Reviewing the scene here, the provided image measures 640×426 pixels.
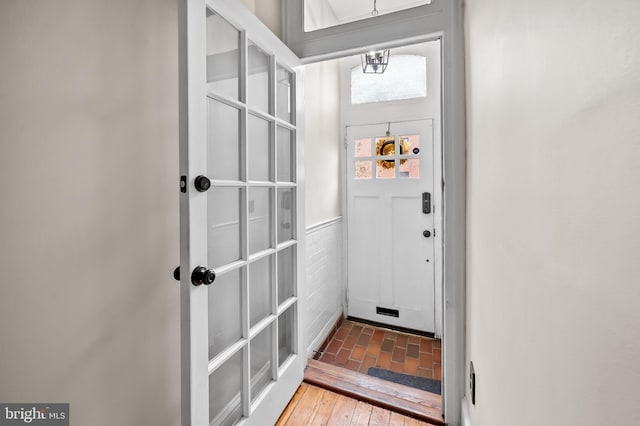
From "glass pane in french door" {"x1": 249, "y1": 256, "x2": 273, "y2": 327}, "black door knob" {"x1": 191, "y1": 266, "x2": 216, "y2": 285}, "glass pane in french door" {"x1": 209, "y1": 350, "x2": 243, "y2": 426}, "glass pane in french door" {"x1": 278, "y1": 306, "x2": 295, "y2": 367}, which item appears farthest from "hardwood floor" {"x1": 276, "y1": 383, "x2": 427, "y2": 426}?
"black door knob" {"x1": 191, "y1": 266, "x2": 216, "y2": 285}

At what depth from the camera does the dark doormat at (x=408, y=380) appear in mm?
1952

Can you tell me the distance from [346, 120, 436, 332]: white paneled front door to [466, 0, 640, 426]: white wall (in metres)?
1.97

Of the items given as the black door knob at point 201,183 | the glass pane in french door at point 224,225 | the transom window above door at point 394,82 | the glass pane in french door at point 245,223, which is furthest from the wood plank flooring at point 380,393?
the transom window above door at point 394,82

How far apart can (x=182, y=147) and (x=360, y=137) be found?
221 cm

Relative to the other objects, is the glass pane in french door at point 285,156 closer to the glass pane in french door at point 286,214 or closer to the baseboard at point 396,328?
the glass pane in french door at point 286,214

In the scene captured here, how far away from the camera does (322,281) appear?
94.7 inches

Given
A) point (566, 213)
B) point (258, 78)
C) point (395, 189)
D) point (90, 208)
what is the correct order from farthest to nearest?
1. point (395, 189)
2. point (258, 78)
3. point (90, 208)
4. point (566, 213)

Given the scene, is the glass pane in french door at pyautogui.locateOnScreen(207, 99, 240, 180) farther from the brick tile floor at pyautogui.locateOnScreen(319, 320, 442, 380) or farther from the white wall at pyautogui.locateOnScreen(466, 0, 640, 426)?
the brick tile floor at pyautogui.locateOnScreen(319, 320, 442, 380)

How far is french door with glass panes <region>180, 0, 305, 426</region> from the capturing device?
0.89 metres

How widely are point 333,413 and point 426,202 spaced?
6.20ft

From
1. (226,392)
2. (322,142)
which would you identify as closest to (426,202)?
(322,142)

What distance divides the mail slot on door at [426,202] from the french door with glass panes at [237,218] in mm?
1483

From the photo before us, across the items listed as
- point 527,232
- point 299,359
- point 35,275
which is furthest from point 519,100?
point 299,359

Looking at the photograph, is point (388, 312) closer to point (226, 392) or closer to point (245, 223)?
point (226, 392)
